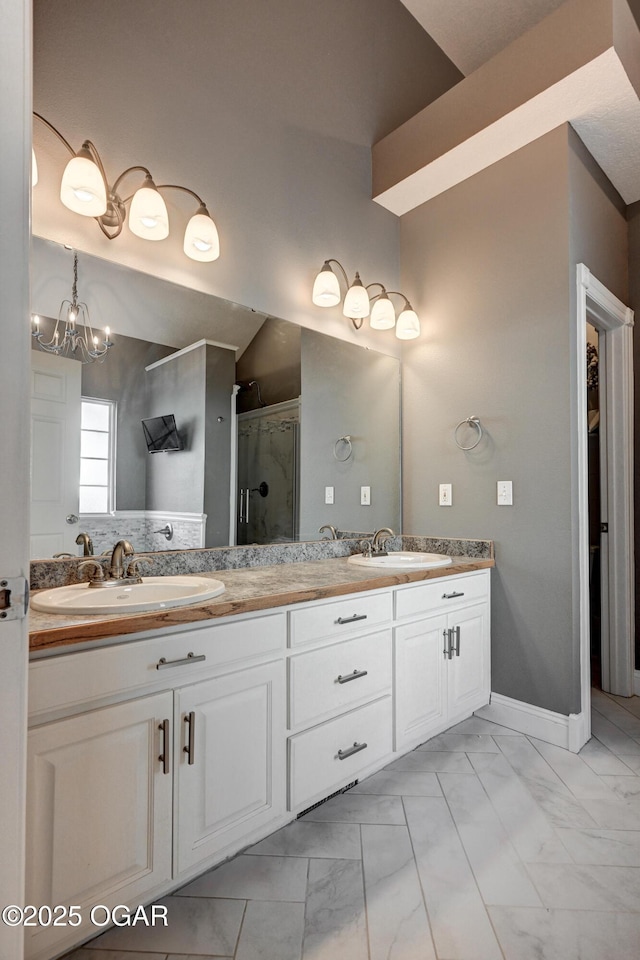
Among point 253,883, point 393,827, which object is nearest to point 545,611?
point 393,827

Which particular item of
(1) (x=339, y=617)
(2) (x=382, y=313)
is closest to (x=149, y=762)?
(1) (x=339, y=617)

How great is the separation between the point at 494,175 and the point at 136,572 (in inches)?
97.3

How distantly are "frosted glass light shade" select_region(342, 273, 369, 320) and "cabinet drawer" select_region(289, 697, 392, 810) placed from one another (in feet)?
5.82

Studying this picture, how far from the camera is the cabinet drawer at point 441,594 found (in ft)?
6.44

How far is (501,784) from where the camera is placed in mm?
1867

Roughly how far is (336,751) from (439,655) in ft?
2.12

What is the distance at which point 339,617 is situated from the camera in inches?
67.0

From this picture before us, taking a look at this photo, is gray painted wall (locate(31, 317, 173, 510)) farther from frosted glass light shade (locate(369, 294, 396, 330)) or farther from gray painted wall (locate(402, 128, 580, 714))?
gray painted wall (locate(402, 128, 580, 714))

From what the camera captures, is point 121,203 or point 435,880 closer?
point 435,880

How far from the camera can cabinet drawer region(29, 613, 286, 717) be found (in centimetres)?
108

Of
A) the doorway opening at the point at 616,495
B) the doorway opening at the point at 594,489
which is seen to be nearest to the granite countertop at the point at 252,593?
the doorway opening at the point at 616,495

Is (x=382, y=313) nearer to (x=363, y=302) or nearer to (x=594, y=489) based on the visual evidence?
(x=363, y=302)

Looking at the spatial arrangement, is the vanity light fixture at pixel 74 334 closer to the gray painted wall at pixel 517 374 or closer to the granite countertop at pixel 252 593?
the granite countertop at pixel 252 593

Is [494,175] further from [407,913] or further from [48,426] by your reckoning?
[407,913]
